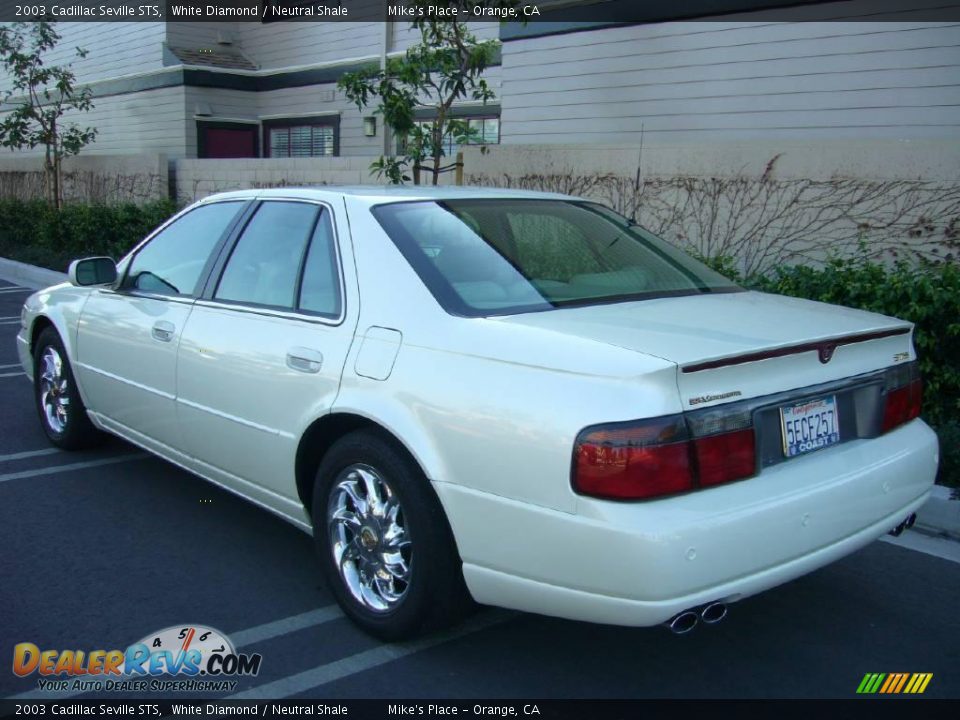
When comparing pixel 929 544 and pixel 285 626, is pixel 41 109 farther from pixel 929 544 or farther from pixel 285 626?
pixel 929 544

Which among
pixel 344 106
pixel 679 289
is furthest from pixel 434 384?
pixel 344 106

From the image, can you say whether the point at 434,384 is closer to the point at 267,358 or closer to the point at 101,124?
the point at 267,358

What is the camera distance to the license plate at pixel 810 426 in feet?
10.1

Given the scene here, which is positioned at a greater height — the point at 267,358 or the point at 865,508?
the point at 267,358

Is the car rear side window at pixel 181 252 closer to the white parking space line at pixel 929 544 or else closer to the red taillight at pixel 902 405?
the red taillight at pixel 902 405

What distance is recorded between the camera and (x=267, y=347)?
393 centimetres

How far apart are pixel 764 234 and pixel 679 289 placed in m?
4.47

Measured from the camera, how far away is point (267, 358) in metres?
3.90

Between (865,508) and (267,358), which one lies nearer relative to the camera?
(865,508)

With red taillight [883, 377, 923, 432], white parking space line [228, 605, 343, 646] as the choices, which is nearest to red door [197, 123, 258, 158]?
white parking space line [228, 605, 343, 646]

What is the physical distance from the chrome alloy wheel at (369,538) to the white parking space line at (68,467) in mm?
2619

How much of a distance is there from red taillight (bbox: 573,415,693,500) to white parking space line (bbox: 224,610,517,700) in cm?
115

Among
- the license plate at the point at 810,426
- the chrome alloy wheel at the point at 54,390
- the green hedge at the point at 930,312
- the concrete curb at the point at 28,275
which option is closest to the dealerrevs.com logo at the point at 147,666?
the license plate at the point at 810,426

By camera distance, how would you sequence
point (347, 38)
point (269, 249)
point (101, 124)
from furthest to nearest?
1. point (101, 124)
2. point (347, 38)
3. point (269, 249)
